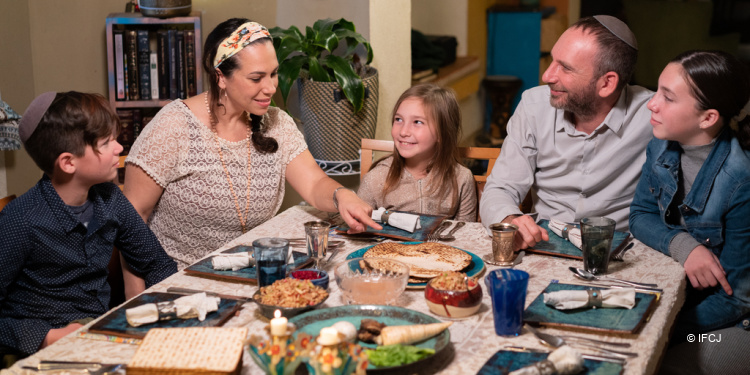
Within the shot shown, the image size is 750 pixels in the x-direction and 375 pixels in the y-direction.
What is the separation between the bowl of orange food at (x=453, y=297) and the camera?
138 centimetres

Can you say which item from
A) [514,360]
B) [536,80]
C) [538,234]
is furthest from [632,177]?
[536,80]

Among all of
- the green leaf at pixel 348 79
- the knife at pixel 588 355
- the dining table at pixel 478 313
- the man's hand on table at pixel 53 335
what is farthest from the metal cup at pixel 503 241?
the green leaf at pixel 348 79

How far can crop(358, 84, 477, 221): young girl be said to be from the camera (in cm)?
249

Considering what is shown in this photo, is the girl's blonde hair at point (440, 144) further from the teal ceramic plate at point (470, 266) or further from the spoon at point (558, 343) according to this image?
the spoon at point (558, 343)

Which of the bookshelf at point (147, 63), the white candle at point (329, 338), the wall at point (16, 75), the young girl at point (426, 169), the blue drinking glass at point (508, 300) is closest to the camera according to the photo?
the white candle at point (329, 338)

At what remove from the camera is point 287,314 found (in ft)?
4.50

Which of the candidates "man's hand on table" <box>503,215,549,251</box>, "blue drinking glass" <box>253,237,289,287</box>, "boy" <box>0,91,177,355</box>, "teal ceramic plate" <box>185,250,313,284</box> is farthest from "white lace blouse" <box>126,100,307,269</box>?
"man's hand on table" <box>503,215,549,251</box>

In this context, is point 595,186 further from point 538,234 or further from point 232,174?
point 232,174

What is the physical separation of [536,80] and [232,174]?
4543mm

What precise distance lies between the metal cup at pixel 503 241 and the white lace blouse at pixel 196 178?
92 cm

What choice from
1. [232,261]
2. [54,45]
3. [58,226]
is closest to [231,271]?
[232,261]

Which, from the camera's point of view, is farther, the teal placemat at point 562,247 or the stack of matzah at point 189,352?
the teal placemat at point 562,247

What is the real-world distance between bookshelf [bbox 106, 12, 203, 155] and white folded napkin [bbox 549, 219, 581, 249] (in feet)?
7.53

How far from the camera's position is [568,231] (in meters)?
1.90
